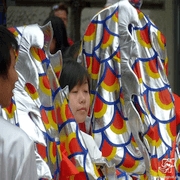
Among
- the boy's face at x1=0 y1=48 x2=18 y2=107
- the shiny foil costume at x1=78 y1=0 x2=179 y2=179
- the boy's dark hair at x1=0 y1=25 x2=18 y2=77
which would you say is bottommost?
the shiny foil costume at x1=78 y1=0 x2=179 y2=179

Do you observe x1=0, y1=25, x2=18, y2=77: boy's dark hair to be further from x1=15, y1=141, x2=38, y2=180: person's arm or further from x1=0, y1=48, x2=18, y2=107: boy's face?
x1=15, y1=141, x2=38, y2=180: person's arm

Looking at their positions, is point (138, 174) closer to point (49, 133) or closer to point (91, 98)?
point (91, 98)

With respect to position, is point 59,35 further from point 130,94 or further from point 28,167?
point 28,167

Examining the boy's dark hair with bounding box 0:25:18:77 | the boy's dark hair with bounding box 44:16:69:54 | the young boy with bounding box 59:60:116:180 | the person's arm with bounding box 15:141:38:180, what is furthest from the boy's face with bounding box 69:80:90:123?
the person's arm with bounding box 15:141:38:180

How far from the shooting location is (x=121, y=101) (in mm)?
4027

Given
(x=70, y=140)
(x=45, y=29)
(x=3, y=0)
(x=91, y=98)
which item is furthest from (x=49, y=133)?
(x=3, y=0)

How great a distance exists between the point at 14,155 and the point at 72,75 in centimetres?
168

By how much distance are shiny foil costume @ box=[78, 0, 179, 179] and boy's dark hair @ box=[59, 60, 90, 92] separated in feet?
0.53

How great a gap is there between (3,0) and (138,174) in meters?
2.94

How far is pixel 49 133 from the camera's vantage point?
3.37 metres

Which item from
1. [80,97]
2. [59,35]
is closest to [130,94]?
[80,97]

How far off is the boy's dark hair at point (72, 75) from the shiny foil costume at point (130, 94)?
16cm

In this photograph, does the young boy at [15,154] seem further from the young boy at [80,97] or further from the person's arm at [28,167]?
the young boy at [80,97]

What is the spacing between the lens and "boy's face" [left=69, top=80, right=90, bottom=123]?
3748 mm
